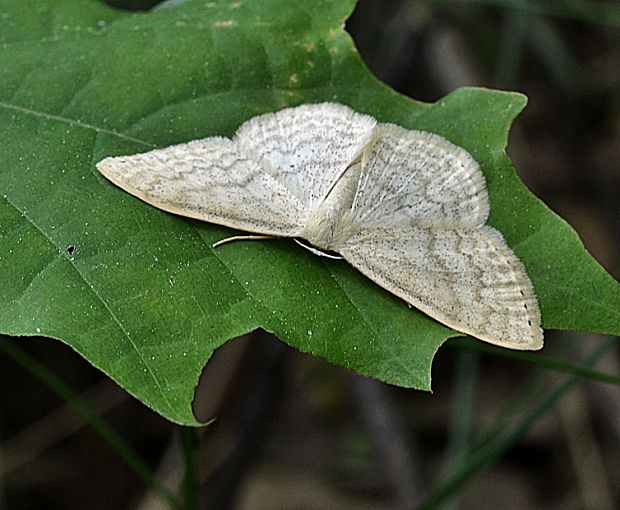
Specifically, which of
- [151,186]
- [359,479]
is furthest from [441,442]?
[151,186]

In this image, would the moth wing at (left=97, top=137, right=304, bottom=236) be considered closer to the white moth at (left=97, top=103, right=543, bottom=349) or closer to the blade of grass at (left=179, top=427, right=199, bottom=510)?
the white moth at (left=97, top=103, right=543, bottom=349)

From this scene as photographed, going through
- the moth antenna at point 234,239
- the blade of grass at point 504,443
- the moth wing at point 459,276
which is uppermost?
the moth antenna at point 234,239

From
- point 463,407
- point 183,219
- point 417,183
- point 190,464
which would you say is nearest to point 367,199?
point 417,183

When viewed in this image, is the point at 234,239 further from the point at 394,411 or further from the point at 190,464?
the point at 394,411

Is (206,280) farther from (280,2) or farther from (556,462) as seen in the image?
(556,462)

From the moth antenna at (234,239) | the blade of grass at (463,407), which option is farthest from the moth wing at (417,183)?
the blade of grass at (463,407)

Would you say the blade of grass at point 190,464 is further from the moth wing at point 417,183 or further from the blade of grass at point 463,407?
the blade of grass at point 463,407

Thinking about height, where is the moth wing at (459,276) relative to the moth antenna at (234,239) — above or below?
below
